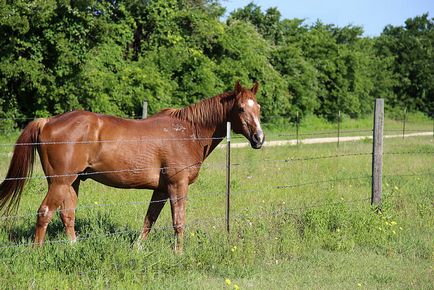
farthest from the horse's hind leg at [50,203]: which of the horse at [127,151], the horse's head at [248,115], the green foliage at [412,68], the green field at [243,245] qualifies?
the green foliage at [412,68]

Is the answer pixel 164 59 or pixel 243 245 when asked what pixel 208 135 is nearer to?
pixel 243 245

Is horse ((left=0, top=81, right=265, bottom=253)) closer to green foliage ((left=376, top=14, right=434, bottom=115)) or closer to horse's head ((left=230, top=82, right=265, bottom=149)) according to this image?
horse's head ((left=230, top=82, right=265, bottom=149))

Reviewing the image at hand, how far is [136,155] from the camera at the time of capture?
675cm

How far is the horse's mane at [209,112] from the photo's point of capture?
23.6ft

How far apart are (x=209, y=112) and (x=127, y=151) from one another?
1221mm

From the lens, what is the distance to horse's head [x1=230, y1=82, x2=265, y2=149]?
690 cm

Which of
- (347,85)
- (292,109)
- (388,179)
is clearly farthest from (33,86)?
(347,85)

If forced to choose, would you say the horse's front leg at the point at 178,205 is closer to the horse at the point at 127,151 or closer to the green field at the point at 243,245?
the horse at the point at 127,151

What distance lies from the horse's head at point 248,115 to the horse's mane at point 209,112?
0.16 meters

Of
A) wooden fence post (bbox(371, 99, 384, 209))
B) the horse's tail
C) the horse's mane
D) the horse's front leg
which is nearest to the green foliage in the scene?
wooden fence post (bbox(371, 99, 384, 209))

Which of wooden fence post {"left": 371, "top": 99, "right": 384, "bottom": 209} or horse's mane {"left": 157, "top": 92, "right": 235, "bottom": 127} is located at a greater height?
horse's mane {"left": 157, "top": 92, "right": 235, "bottom": 127}

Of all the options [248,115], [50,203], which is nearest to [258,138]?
[248,115]

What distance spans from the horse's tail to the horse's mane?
1756 millimetres

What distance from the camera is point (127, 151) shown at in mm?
6715
